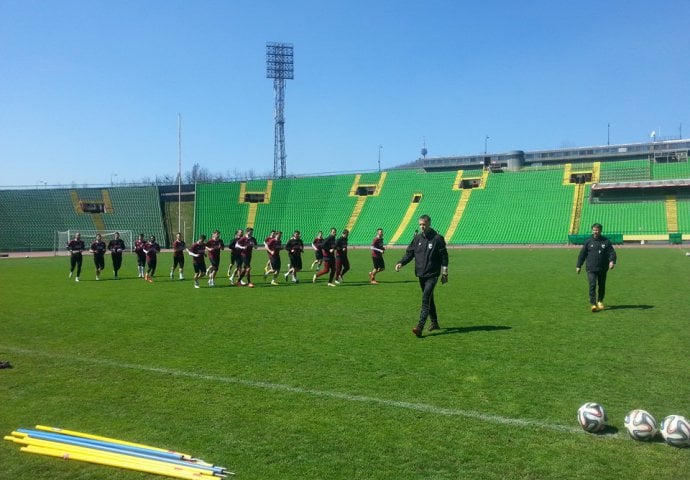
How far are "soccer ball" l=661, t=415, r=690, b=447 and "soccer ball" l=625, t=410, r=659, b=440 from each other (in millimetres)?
88

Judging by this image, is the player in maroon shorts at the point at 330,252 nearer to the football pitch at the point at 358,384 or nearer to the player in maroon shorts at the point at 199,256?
the player in maroon shorts at the point at 199,256

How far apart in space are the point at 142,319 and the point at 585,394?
9.39 metres

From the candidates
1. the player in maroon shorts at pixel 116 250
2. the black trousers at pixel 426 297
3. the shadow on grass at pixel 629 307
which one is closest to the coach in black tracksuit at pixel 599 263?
the shadow on grass at pixel 629 307

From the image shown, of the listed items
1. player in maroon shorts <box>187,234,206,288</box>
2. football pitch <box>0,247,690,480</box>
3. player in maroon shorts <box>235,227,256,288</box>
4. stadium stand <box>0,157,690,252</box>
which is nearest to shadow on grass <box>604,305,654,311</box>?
football pitch <box>0,247,690,480</box>

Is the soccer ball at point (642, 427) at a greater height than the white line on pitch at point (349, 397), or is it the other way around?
the soccer ball at point (642, 427)

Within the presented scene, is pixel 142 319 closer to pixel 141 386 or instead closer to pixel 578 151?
pixel 141 386

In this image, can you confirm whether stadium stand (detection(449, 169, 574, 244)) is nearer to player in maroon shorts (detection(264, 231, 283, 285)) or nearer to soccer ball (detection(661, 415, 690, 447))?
player in maroon shorts (detection(264, 231, 283, 285))

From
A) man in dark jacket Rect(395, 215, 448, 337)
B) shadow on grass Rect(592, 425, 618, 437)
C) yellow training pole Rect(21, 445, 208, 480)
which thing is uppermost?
man in dark jacket Rect(395, 215, 448, 337)

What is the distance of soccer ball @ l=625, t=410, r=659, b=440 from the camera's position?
519cm

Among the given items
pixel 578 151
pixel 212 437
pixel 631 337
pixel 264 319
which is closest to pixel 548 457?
pixel 212 437

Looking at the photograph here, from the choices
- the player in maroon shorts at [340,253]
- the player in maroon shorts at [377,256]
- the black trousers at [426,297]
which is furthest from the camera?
the player in maroon shorts at [377,256]

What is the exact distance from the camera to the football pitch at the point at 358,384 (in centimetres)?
491

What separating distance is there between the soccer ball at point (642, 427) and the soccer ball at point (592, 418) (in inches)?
8.8

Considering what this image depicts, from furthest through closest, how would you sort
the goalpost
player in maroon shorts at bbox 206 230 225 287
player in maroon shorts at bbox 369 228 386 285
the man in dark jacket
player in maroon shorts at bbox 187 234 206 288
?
the goalpost → player in maroon shorts at bbox 369 228 386 285 → player in maroon shorts at bbox 187 234 206 288 → player in maroon shorts at bbox 206 230 225 287 → the man in dark jacket
